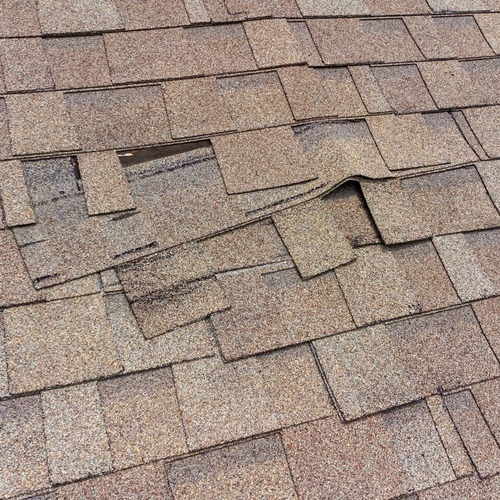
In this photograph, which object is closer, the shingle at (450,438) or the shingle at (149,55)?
the shingle at (450,438)

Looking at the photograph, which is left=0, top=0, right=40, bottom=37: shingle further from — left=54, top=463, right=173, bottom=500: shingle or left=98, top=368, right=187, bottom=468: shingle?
left=54, top=463, right=173, bottom=500: shingle

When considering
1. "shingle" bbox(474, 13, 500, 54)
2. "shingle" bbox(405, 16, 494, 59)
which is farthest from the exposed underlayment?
"shingle" bbox(474, 13, 500, 54)

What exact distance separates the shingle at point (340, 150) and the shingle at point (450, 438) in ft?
2.98

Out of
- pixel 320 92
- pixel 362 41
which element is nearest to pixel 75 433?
pixel 320 92

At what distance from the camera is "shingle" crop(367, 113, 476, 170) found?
82.3 inches

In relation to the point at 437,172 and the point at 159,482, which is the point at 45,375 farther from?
the point at 437,172

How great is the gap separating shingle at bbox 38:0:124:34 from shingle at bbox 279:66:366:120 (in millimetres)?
835

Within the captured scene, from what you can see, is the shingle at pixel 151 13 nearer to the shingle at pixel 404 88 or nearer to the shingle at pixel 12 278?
the shingle at pixel 404 88

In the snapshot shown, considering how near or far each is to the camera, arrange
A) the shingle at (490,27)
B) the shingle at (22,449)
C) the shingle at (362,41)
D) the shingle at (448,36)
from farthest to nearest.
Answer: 1. the shingle at (490,27)
2. the shingle at (448,36)
3. the shingle at (362,41)
4. the shingle at (22,449)

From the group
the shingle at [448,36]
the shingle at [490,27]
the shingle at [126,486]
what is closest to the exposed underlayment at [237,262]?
the shingle at [126,486]

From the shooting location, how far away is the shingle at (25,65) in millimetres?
1946

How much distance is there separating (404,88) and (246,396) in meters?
1.70

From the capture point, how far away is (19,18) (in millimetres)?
2125

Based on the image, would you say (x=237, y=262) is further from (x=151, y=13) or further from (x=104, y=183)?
(x=151, y=13)
